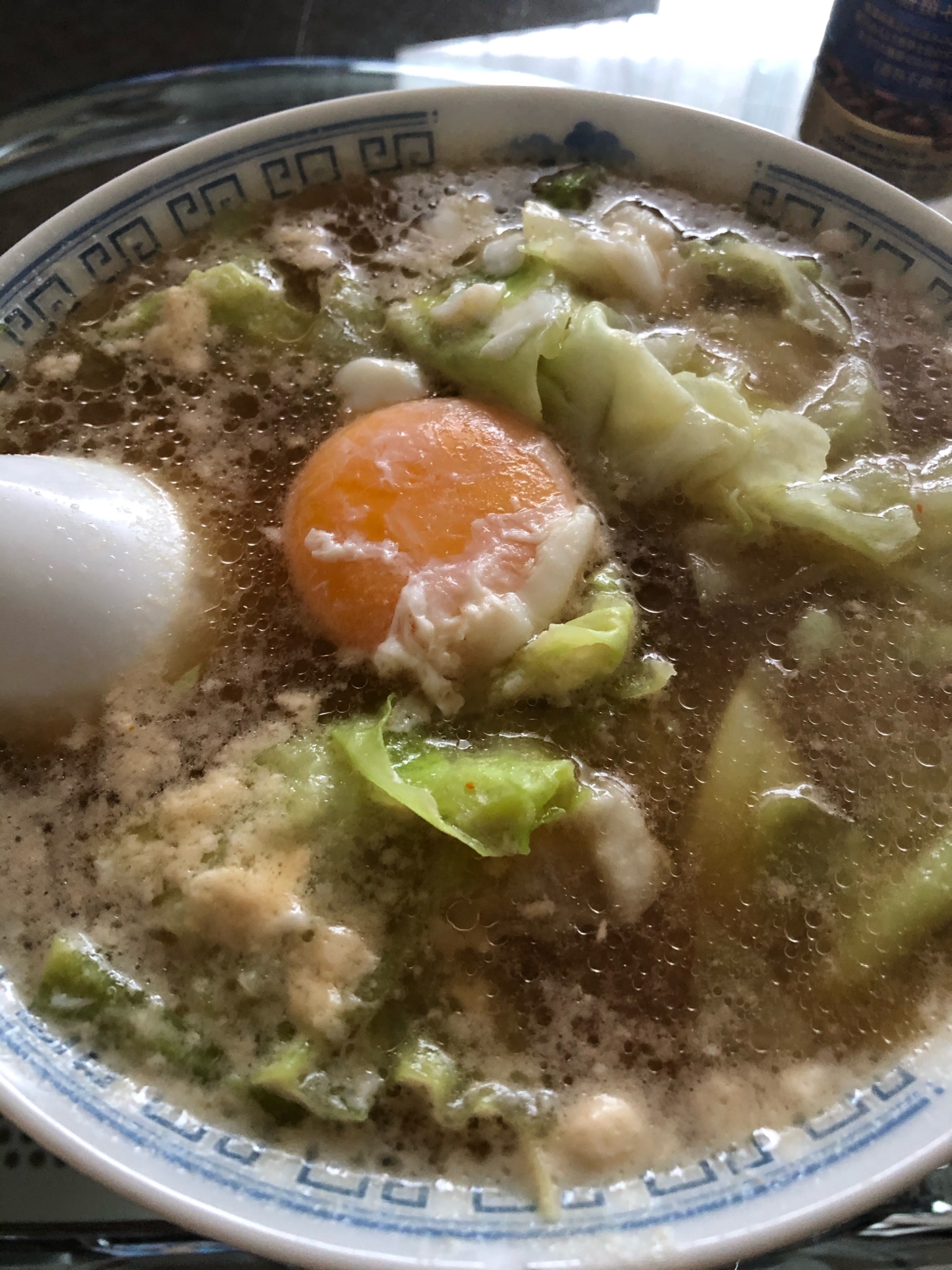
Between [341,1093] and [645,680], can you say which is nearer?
[341,1093]

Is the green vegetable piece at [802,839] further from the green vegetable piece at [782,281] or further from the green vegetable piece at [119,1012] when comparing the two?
the green vegetable piece at [782,281]

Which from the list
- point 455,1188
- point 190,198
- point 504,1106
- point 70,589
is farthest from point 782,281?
point 455,1188

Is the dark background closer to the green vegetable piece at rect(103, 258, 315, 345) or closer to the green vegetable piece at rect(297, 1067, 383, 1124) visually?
the green vegetable piece at rect(103, 258, 315, 345)

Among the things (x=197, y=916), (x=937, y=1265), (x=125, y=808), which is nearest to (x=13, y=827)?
(x=125, y=808)

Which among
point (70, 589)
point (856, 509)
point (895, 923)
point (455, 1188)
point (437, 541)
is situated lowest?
point (455, 1188)

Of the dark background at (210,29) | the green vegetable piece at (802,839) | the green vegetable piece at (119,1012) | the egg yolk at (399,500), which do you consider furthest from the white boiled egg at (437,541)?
the dark background at (210,29)

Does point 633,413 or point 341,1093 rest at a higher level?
point 633,413

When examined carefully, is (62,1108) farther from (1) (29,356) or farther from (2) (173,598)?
(1) (29,356)

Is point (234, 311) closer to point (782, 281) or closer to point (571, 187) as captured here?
point (571, 187)
